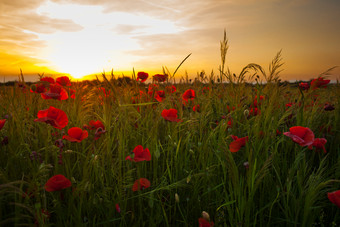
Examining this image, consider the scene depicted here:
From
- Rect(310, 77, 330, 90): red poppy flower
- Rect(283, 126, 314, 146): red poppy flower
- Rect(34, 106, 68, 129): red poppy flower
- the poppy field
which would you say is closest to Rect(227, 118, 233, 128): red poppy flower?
the poppy field

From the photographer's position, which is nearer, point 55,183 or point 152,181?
point 55,183

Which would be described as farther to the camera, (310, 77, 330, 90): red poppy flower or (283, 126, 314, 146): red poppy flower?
(310, 77, 330, 90): red poppy flower

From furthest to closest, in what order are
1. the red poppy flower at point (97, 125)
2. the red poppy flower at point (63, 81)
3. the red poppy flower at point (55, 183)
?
the red poppy flower at point (63, 81)
the red poppy flower at point (97, 125)
the red poppy flower at point (55, 183)

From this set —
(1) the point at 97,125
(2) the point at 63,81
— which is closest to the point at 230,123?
(1) the point at 97,125

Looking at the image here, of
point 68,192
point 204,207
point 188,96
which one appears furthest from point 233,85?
point 68,192

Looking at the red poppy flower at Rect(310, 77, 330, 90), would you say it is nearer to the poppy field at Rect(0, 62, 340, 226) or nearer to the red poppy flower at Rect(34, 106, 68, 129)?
the poppy field at Rect(0, 62, 340, 226)

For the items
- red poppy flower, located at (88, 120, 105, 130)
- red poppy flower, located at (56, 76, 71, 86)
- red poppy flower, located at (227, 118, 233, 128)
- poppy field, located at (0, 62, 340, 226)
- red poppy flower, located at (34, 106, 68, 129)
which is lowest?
poppy field, located at (0, 62, 340, 226)

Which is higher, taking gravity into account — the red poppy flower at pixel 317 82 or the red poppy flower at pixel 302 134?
the red poppy flower at pixel 317 82

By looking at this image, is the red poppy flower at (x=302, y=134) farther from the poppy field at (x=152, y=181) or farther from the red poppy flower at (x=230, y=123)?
the red poppy flower at (x=230, y=123)

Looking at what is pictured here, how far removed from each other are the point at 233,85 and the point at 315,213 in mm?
1353

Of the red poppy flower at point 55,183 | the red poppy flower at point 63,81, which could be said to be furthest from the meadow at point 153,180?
the red poppy flower at point 63,81

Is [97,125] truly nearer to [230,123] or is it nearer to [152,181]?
[152,181]

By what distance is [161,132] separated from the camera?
220 cm

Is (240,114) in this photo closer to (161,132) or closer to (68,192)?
(161,132)
